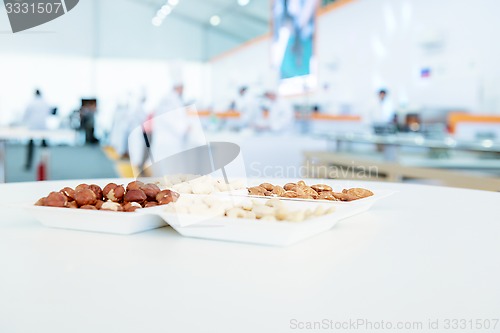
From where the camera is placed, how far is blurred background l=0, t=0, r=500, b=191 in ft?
13.8

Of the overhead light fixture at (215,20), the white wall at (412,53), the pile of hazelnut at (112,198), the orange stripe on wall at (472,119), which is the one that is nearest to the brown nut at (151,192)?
the pile of hazelnut at (112,198)

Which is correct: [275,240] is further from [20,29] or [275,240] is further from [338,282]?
[20,29]

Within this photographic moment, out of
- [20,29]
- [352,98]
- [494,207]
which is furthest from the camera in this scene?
[20,29]

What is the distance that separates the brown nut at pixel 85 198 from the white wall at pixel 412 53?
214 inches

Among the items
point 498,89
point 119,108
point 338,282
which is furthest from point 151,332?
point 119,108

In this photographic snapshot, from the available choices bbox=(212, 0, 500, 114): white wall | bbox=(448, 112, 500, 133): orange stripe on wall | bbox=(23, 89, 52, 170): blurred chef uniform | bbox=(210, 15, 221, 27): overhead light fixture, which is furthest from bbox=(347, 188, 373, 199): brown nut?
bbox=(210, 15, 221, 27): overhead light fixture

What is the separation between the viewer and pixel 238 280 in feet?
1.77

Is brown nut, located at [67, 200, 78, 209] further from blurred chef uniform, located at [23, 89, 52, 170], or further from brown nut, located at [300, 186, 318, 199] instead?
blurred chef uniform, located at [23, 89, 52, 170]

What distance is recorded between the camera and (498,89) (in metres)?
5.58

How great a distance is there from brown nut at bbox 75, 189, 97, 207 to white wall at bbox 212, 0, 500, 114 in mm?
5423

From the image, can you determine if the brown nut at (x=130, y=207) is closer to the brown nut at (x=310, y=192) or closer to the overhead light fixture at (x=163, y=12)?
the brown nut at (x=310, y=192)

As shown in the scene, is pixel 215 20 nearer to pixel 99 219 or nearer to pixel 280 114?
pixel 280 114

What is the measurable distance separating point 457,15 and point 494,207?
566cm

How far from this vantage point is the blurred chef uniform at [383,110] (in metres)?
7.16
